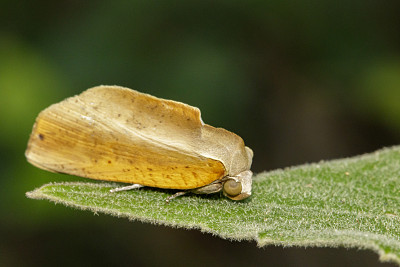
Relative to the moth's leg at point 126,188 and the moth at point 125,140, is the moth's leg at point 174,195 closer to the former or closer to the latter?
the moth at point 125,140

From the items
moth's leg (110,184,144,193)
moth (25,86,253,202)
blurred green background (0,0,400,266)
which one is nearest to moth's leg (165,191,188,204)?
moth (25,86,253,202)

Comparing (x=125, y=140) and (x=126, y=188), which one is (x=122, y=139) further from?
(x=126, y=188)

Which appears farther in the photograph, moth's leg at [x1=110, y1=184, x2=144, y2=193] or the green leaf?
moth's leg at [x1=110, y1=184, x2=144, y2=193]

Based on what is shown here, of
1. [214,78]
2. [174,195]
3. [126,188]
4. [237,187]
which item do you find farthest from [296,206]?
[214,78]

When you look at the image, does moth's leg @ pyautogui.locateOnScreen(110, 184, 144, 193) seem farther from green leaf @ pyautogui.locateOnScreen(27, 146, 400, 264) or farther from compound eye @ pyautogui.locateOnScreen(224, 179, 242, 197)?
compound eye @ pyautogui.locateOnScreen(224, 179, 242, 197)

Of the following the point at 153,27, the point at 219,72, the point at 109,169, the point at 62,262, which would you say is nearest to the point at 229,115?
the point at 219,72

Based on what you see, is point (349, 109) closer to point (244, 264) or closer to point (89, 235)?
point (244, 264)
